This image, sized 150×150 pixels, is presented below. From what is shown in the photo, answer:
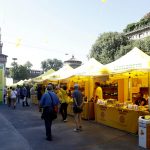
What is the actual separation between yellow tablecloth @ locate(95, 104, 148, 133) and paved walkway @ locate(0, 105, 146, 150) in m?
0.26

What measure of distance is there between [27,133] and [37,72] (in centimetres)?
7346

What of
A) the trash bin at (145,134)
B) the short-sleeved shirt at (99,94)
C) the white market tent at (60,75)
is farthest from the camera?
the white market tent at (60,75)

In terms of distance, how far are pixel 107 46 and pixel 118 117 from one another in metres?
36.9

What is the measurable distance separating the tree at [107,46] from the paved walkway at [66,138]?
3469 centimetres

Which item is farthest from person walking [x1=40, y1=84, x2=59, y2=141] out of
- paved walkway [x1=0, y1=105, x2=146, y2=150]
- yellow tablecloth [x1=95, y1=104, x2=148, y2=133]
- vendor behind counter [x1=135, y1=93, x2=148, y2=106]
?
vendor behind counter [x1=135, y1=93, x2=148, y2=106]

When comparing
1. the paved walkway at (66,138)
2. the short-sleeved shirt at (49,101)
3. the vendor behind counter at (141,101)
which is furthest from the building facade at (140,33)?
the short-sleeved shirt at (49,101)

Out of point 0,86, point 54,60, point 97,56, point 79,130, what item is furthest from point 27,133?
point 54,60

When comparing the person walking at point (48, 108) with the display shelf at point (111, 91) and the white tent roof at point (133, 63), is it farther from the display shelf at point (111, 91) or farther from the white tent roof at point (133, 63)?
the display shelf at point (111, 91)

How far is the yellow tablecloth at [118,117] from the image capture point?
1095 cm

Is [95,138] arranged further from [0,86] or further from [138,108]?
[0,86]

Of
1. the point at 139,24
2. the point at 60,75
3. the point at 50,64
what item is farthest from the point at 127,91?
the point at 50,64

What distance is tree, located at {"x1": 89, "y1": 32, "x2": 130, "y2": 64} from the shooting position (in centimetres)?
4750

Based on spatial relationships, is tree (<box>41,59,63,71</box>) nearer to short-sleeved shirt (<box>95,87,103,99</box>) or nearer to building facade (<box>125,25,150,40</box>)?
building facade (<box>125,25,150,40</box>)

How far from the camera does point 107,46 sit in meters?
48.2
